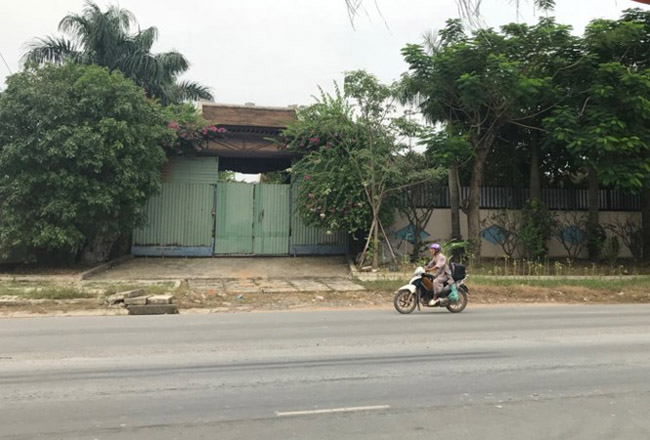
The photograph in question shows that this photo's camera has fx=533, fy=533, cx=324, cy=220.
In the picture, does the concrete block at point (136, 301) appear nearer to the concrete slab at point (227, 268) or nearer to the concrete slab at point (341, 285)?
the concrete slab at point (227, 268)

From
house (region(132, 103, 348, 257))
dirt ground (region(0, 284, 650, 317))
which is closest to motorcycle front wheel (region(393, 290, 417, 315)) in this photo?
dirt ground (region(0, 284, 650, 317))

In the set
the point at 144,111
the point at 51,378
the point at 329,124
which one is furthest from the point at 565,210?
the point at 51,378

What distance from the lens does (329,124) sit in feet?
56.2

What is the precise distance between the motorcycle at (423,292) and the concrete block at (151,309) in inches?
189

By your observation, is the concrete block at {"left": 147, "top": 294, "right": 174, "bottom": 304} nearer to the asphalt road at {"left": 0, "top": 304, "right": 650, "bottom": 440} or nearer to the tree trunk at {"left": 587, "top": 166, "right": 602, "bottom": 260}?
the asphalt road at {"left": 0, "top": 304, "right": 650, "bottom": 440}

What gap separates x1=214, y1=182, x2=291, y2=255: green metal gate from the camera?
62.8ft

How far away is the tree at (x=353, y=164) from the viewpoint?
1664 centimetres

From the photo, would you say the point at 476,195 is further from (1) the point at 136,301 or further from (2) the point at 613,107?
(1) the point at 136,301

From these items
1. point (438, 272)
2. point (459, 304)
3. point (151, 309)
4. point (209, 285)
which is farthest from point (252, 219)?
point (459, 304)

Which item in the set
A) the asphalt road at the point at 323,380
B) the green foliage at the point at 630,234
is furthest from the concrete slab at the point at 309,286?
the green foliage at the point at 630,234

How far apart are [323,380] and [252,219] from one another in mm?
13932

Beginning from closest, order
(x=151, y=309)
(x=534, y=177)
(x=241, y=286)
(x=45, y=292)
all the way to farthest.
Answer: (x=151, y=309)
(x=45, y=292)
(x=241, y=286)
(x=534, y=177)

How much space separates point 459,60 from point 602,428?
1397 cm

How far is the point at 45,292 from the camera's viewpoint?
12430 mm
